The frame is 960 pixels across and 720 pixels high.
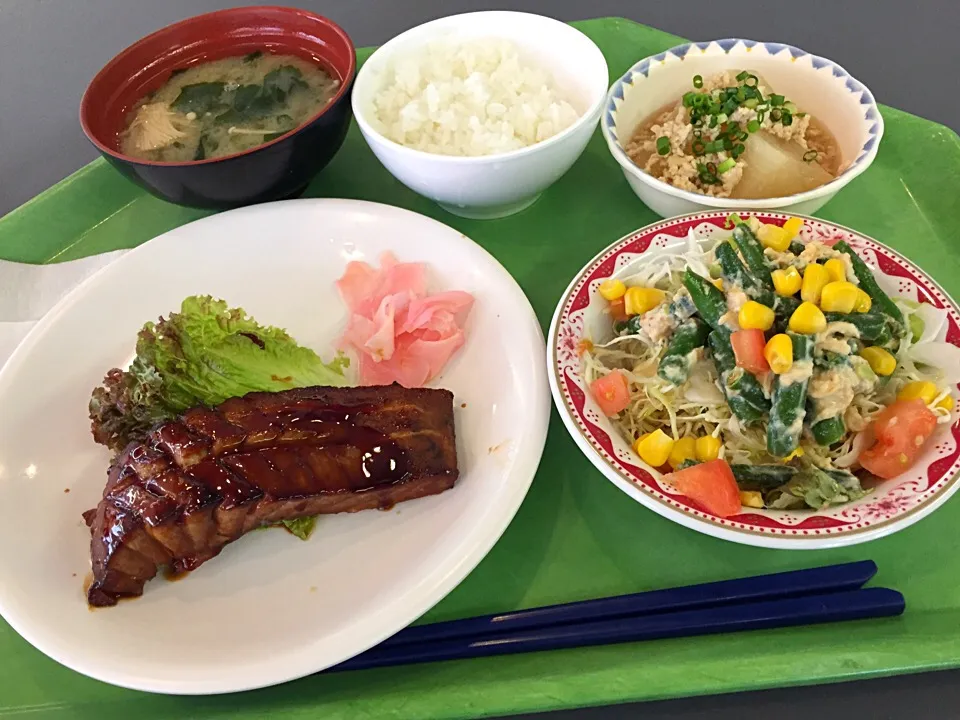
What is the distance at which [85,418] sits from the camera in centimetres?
203

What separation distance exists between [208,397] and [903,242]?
2.18m

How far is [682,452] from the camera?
171cm

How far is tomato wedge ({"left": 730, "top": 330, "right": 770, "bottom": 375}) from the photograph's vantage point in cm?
166

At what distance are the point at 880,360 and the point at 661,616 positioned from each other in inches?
31.9

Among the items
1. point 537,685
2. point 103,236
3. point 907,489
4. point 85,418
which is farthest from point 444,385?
point 103,236

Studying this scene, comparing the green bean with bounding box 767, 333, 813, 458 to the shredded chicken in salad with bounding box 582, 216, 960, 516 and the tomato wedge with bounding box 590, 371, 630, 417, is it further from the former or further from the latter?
the tomato wedge with bounding box 590, 371, 630, 417

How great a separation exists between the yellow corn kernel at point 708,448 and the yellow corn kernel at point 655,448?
7 centimetres

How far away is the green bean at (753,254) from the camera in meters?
1.77

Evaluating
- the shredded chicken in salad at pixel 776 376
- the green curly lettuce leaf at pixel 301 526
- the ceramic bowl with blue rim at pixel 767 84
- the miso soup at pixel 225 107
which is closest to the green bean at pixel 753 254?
the shredded chicken in salad at pixel 776 376

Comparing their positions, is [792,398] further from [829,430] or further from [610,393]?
[610,393]

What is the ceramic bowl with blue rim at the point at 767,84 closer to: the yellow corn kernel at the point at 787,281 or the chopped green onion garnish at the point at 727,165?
the chopped green onion garnish at the point at 727,165

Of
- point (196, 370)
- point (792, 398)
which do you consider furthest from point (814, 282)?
point (196, 370)

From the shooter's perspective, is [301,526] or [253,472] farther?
[301,526]

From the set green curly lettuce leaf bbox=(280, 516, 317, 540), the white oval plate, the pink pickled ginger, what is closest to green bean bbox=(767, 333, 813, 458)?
the white oval plate
